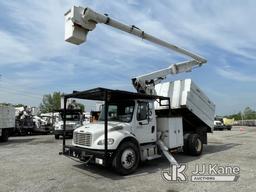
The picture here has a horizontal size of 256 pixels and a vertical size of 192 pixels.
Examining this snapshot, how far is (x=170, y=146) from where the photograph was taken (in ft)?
34.4

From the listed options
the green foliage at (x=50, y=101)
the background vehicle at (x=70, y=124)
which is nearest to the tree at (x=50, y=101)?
the green foliage at (x=50, y=101)

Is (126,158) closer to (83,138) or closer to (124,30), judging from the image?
(83,138)

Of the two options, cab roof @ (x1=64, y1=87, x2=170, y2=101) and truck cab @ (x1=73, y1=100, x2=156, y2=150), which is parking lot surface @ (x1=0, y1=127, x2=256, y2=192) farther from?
cab roof @ (x1=64, y1=87, x2=170, y2=101)

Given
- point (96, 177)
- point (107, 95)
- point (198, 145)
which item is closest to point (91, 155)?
point (96, 177)

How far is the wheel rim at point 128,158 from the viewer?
8414 mm

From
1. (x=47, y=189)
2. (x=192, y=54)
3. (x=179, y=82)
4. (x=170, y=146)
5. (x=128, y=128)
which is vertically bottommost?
(x=47, y=189)

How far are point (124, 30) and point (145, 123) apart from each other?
10.5 feet

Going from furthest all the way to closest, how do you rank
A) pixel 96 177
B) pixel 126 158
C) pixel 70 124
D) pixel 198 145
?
1. pixel 70 124
2. pixel 198 145
3. pixel 126 158
4. pixel 96 177

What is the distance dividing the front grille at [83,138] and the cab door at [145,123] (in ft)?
5.02

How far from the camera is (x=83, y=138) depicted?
8.88 m

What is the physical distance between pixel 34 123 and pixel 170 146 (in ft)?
73.4

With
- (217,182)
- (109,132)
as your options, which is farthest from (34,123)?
(217,182)

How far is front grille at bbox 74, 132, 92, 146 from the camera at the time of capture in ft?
28.3

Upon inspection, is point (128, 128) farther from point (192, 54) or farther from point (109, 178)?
point (192, 54)
